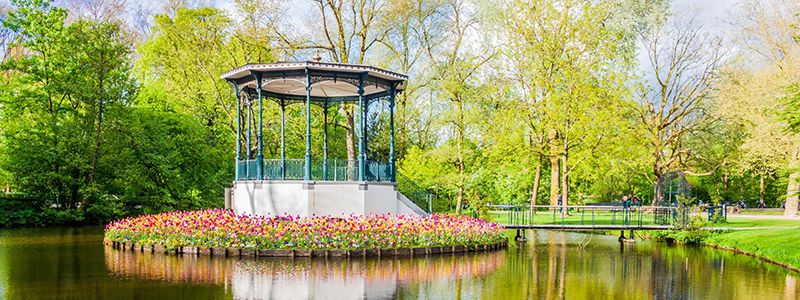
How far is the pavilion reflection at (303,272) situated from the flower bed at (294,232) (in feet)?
2.41

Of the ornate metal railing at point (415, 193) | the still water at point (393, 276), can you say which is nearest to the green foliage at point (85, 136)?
the still water at point (393, 276)

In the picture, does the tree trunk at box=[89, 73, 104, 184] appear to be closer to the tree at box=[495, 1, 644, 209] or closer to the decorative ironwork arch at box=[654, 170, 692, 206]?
the tree at box=[495, 1, 644, 209]

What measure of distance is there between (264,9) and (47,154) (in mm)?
12463

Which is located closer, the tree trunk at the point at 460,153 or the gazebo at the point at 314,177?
the gazebo at the point at 314,177

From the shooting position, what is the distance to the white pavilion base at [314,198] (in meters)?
20.5

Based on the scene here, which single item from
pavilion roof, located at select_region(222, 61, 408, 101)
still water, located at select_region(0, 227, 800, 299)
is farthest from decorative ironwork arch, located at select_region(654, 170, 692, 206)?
pavilion roof, located at select_region(222, 61, 408, 101)

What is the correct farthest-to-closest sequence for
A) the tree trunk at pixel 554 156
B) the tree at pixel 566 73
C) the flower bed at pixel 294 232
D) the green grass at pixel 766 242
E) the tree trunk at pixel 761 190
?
the tree trunk at pixel 761 190
the tree trunk at pixel 554 156
the tree at pixel 566 73
the green grass at pixel 766 242
the flower bed at pixel 294 232

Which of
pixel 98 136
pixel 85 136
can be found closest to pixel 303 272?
pixel 98 136

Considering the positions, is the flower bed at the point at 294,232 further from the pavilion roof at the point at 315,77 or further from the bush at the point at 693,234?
the bush at the point at 693,234

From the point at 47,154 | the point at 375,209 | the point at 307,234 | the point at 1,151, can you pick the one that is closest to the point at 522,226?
the point at 375,209

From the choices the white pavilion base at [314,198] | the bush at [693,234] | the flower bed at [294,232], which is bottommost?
the bush at [693,234]

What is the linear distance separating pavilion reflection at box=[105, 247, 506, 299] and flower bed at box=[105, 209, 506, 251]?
28.9 inches

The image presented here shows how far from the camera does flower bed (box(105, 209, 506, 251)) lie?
56.9 feet

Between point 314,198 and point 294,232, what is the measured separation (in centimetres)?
299
